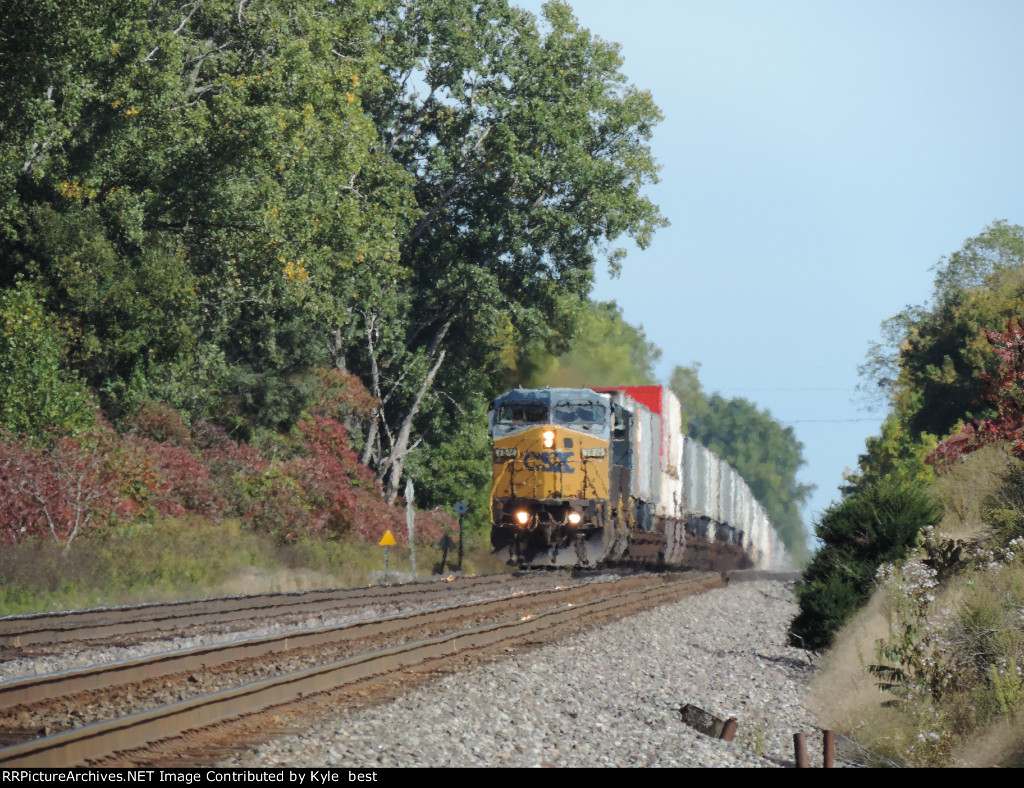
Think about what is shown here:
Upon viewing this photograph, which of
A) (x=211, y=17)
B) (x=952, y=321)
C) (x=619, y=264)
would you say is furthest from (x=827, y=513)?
(x=952, y=321)

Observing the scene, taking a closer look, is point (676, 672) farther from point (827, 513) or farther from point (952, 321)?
point (952, 321)

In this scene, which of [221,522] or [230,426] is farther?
[230,426]

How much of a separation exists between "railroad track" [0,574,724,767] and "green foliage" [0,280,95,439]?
10.6 m

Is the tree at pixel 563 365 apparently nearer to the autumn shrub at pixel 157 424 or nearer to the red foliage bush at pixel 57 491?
the autumn shrub at pixel 157 424

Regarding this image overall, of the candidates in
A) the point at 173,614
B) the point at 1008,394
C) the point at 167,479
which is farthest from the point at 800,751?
the point at 167,479

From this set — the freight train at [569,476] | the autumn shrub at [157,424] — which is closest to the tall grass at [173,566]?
the autumn shrub at [157,424]

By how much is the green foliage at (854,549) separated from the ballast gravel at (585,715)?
2.00ft

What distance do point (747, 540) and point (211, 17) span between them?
39.7 meters

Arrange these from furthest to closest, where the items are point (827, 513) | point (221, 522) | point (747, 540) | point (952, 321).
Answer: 1. point (747, 540)
2. point (952, 321)
3. point (221, 522)
4. point (827, 513)

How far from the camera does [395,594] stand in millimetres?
21484

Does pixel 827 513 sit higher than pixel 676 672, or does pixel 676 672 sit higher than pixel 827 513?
pixel 827 513

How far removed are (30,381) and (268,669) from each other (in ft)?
49.2

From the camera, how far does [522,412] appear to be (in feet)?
85.3

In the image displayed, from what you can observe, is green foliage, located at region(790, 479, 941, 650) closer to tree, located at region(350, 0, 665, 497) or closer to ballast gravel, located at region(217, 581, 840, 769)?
ballast gravel, located at region(217, 581, 840, 769)
